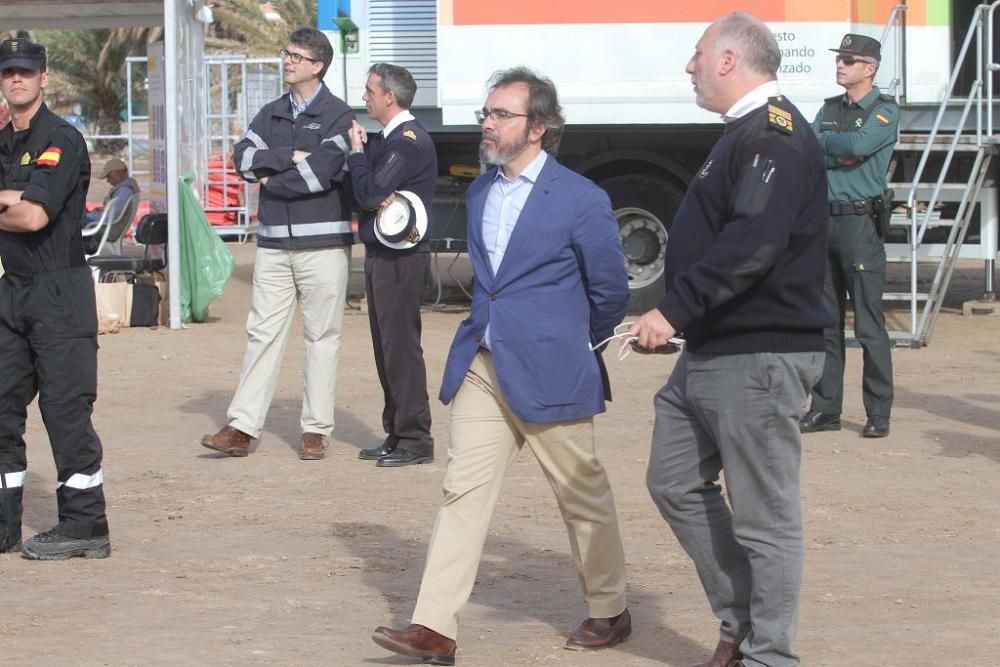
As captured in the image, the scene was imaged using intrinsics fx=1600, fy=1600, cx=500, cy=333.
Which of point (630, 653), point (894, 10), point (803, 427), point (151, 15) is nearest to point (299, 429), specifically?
point (803, 427)

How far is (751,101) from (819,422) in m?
4.67

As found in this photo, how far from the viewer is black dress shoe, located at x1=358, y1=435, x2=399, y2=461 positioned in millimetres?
8000

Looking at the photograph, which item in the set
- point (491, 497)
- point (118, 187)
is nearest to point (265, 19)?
point (118, 187)

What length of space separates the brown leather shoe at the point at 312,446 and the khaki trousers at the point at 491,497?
3249 millimetres

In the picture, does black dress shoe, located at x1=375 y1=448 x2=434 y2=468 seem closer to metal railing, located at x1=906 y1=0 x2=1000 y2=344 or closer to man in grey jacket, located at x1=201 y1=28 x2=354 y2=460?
man in grey jacket, located at x1=201 y1=28 x2=354 y2=460

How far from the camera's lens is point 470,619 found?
540 centimetres

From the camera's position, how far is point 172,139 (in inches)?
514

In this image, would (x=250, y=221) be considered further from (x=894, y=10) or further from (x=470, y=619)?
(x=470, y=619)

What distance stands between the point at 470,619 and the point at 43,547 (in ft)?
5.89

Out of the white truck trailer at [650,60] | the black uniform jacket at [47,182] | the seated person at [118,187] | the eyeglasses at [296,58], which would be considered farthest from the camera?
the seated person at [118,187]

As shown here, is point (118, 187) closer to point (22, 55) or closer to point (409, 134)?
point (409, 134)

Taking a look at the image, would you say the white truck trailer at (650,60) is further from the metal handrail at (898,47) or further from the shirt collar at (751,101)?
the shirt collar at (751,101)

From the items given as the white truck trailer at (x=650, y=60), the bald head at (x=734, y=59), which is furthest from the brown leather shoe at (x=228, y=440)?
the white truck trailer at (x=650, y=60)

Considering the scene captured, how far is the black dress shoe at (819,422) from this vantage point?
8734mm
